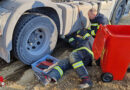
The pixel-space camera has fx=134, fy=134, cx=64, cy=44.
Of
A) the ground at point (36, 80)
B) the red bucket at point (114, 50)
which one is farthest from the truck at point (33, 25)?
the red bucket at point (114, 50)

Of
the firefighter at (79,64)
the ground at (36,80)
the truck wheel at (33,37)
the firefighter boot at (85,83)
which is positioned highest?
the truck wheel at (33,37)

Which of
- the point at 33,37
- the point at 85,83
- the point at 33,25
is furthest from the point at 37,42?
the point at 85,83

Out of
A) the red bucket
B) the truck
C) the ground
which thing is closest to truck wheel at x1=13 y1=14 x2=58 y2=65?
the truck

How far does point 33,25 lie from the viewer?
98.8 inches

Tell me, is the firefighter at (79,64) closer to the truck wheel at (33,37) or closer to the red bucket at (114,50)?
the red bucket at (114,50)

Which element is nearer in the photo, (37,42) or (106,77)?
(106,77)

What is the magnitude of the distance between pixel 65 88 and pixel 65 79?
23cm

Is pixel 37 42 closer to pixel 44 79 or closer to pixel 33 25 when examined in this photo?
pixel 33 25

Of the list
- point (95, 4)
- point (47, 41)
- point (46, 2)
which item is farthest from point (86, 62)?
point (95, 4)

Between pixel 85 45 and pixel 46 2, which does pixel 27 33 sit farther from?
pixel 85 45

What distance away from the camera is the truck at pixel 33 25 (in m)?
2.13

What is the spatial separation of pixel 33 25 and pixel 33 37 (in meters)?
0.30

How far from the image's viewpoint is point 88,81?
7.70ft

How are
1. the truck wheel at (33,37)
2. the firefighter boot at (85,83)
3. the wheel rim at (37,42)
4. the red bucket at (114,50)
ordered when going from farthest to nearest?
the wheel rim at (37,42) → the truck wheel at (33,37) → the firefighter boot at (85,83) → the red bucket at (114,50)
